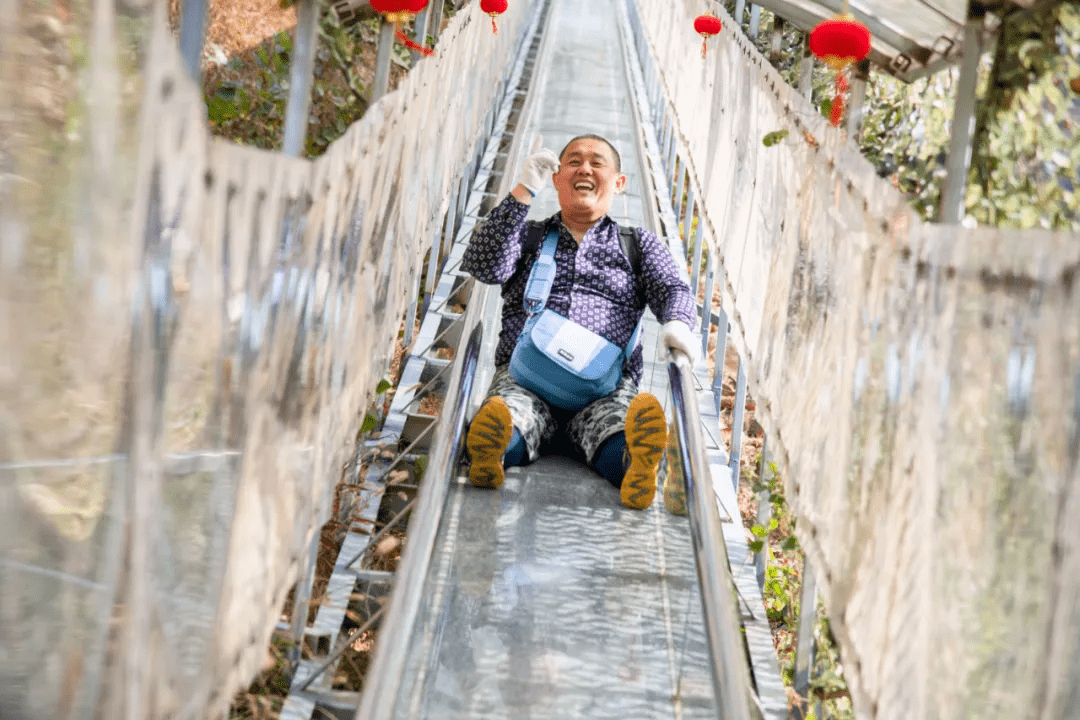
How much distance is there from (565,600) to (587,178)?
1651 mm

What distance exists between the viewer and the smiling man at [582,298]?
3766mm

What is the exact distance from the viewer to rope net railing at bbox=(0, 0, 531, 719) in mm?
1387

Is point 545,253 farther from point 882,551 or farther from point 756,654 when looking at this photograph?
point 882,551

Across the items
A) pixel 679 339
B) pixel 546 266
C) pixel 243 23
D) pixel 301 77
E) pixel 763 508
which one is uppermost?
pixel 243 23

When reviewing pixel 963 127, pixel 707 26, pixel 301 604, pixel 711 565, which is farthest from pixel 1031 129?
pixel 707 26

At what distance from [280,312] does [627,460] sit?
1.83 m

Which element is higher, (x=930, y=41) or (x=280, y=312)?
(x=930, y=41)

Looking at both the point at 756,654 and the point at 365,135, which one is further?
the point at 756,654

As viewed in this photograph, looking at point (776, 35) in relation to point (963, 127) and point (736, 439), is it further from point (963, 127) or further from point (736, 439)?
point (963, 127)

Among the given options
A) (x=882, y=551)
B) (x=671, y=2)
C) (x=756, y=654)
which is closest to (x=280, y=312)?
(x=882, y=551)

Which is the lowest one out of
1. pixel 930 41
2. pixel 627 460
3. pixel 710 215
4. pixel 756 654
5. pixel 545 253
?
pixel 756 654

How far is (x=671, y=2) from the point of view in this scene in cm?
911

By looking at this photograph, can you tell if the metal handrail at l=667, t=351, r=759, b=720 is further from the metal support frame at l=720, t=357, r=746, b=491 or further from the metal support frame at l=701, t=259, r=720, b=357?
the metal support frame at l=701, t=259, r=720, b=357

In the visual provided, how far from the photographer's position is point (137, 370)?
1598mm
